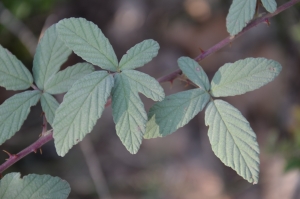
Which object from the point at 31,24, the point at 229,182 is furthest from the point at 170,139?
the point at 31,24

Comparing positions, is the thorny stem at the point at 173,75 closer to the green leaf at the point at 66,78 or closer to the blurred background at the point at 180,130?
the green leaf at the point at 66,78

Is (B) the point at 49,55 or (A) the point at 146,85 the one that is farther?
(B) the point at 49,55

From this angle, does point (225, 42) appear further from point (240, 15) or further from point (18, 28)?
point (18, 28)

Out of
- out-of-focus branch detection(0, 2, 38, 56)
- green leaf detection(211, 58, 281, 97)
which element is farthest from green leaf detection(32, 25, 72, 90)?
out-of-focus branch detection(0, 2, 38, 56)

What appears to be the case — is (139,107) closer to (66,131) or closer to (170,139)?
(66,131)

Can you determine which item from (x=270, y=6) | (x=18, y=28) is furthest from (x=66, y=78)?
(x=18, y=28)

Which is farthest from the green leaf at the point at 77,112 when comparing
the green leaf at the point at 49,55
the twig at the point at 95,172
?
the twig at the point at 95,172
